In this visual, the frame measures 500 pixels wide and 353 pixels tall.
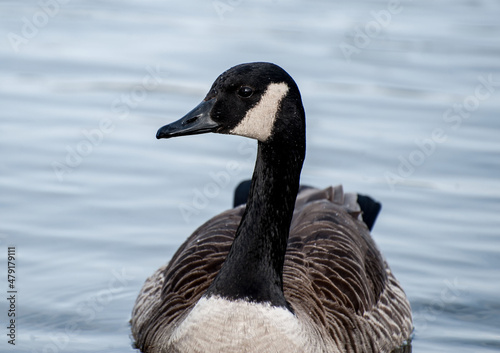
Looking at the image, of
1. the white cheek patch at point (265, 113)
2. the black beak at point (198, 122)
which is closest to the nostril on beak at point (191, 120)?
the black beak at point (198, 122)

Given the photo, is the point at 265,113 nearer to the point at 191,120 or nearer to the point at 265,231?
the point at 191,120

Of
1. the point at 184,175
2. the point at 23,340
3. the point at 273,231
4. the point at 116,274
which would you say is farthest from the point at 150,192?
the point at 273,231

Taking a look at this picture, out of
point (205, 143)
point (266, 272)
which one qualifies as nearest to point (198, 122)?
point (266, 272)

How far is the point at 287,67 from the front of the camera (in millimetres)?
14328

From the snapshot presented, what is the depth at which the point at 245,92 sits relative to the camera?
→ 639 centimetres

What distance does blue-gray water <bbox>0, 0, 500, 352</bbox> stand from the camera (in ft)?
28.7

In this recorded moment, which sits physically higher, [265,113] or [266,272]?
[265,113]

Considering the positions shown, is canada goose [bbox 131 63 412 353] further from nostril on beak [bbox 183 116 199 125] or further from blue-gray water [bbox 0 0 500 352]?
blue-gray water [bbox 0 0 500 352]

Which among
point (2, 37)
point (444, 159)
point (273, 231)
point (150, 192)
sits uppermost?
point (273, 231)

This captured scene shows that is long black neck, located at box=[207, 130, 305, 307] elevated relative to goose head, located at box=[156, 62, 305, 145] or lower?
lower

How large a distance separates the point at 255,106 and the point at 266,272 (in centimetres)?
110

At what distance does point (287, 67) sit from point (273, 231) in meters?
7.85

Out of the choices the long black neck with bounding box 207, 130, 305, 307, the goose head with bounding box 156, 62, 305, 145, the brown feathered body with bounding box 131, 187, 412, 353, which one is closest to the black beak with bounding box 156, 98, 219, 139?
the goose head with bounding box 156, 62, 305, 145

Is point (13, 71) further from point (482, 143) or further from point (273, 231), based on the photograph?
point (273, 231)
